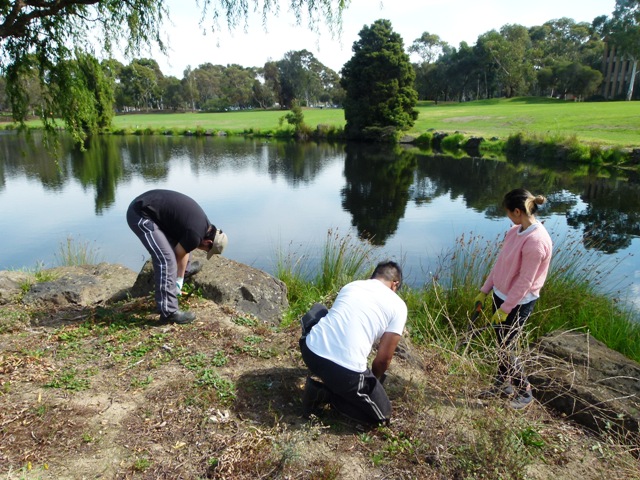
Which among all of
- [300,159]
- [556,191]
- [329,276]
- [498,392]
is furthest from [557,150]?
[498,392]

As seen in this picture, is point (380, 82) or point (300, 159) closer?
point (300, 159)

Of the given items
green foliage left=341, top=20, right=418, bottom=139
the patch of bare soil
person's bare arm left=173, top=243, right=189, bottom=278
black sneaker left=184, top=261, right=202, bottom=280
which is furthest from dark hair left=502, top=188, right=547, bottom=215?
green foliage left=341, top=20, right=418, bottom=139

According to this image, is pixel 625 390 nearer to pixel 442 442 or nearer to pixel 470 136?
pixel 442 442

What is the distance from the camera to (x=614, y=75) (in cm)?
5753

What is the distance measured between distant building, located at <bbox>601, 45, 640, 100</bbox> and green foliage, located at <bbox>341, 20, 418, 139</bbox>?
1259 inches

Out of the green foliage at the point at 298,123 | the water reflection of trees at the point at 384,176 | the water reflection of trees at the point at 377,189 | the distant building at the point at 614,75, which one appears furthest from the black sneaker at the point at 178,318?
the distant building at the point at 614,75

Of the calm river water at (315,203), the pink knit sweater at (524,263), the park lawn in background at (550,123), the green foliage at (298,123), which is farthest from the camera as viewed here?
the green foliage at (298,123)

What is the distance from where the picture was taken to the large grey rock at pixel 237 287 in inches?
197

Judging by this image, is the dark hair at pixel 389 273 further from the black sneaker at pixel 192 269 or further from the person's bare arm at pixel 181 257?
the black sneaker at pixel 192 269

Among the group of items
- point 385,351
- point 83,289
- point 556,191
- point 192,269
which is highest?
point 385,351

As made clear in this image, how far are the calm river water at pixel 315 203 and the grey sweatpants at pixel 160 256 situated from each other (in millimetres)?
2270

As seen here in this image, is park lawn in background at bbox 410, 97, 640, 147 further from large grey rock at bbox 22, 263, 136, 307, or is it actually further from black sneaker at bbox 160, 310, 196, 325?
black sneaker at bbox 160, 310, 196, 325

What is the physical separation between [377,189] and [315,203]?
137 inches

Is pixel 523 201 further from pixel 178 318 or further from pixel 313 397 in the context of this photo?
pixel 178 318
